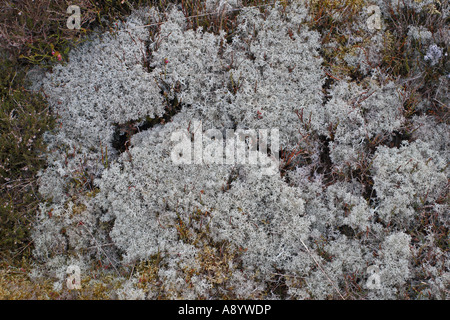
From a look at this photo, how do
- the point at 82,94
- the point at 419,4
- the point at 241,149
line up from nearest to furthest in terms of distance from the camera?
the point at 241,149 < the point at 82,94 < the point at 419,4

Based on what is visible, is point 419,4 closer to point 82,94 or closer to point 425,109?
point 425,109

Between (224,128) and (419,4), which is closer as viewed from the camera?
(224,128)

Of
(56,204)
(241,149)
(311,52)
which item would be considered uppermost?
(311,52)

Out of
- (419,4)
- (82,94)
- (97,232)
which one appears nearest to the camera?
(97,232)

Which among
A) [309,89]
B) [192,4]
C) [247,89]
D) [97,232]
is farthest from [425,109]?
[97,232]

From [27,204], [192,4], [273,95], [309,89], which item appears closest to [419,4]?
[309,89]

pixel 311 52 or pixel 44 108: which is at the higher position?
pixel 311 52

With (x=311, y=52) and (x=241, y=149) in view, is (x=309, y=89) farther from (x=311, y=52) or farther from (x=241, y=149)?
(x=241, y=149)

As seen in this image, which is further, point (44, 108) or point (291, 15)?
point (291, 15)

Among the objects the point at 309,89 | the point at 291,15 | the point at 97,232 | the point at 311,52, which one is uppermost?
the point at 291,15
